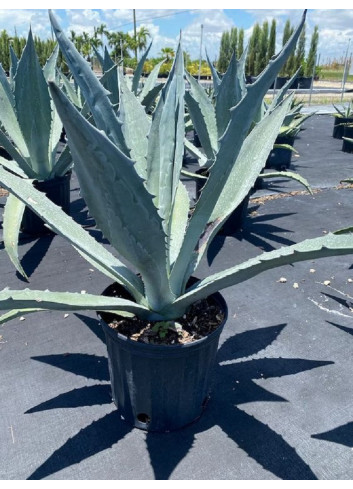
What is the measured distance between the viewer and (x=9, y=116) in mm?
2424

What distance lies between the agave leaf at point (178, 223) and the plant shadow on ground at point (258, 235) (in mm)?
767

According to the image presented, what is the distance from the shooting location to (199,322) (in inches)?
48.5

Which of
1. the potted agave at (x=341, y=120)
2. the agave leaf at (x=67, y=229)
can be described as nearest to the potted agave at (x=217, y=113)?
the agave leaf at (x=67, y=229)

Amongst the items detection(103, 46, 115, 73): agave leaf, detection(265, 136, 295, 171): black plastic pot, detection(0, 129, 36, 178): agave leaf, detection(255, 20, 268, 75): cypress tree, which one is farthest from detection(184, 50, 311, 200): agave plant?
detection(255, 20, 268, 75): cypress tree

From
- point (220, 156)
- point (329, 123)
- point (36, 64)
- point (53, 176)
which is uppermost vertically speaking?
point (36, 64)

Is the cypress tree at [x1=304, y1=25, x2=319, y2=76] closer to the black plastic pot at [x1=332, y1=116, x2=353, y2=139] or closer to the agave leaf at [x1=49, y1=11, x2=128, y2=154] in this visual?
the black plastic pot at [x1=332, y1=116, x2=353, y2=139]

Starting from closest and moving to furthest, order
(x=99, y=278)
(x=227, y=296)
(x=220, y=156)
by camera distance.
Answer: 1. (x=220, y=156)
2. (x=227, y=296)
3. (x=99, y=278)

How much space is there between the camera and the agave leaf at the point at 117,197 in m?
0.76

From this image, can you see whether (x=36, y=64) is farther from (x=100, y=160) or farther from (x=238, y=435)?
(x=238, y=435)

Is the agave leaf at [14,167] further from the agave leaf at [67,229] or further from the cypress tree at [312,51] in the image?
the cypress tree at [312,51]

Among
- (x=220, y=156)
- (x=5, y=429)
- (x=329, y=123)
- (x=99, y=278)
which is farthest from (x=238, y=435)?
(x=329, y=123)

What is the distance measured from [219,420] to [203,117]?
5.95 feet

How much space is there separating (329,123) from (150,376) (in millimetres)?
7091

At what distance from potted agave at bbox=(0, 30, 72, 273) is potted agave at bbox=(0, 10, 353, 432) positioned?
3.39 feet
